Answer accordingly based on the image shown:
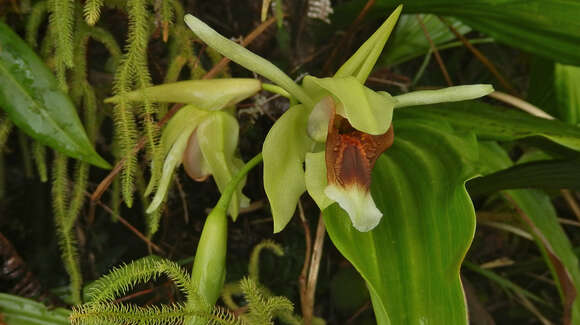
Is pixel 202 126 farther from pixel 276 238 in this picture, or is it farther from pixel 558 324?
pixel 558 324

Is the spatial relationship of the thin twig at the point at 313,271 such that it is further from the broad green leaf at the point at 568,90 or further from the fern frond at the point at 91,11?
the broad green leaf at the point at 568,90

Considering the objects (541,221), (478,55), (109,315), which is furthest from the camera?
(478,55)

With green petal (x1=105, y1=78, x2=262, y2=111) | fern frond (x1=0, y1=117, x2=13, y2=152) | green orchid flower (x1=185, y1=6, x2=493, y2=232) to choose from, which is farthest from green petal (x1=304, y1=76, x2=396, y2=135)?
fern frond (x1=0, y1=117, x2=13, y2=152)

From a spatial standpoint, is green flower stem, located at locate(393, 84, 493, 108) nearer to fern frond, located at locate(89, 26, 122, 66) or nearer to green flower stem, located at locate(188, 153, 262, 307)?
green flower stem, located at locate(188, 153, 262, 307)

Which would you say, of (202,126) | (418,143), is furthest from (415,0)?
(202,126)

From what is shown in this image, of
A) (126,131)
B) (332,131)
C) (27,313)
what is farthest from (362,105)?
(27,313)

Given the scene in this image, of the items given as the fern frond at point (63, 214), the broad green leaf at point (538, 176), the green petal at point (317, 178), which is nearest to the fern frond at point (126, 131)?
the fern frond at point (63, 214)

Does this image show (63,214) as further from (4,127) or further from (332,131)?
(332,131)
